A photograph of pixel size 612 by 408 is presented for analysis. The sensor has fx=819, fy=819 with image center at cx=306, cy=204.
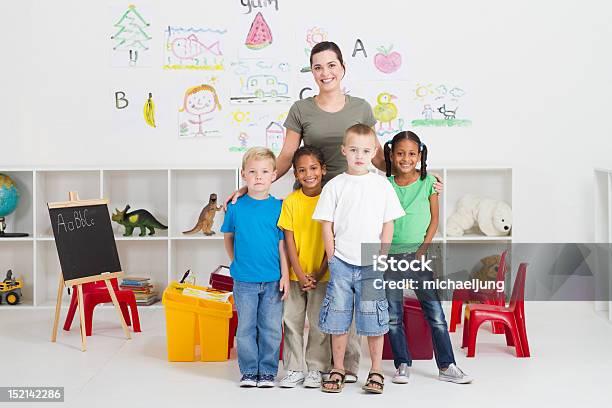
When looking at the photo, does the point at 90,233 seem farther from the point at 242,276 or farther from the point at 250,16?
the point at 250,16

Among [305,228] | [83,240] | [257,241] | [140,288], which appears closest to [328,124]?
[305,228]

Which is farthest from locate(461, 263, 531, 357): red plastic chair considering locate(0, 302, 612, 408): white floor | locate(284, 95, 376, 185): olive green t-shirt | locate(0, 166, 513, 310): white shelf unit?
locate(0, 166, 513, 310): white shelf unit

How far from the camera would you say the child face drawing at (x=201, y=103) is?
548 cm

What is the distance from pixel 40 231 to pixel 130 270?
66 cm

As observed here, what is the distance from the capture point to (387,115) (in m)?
5.50

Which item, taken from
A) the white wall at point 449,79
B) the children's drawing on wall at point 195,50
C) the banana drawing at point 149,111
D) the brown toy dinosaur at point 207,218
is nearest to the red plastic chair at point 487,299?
the white wall at point 449,79

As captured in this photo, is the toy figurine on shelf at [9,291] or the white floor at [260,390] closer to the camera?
the white floor at [260,390]

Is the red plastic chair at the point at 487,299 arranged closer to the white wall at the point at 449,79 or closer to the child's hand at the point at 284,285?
the white wall at the point at 449,79

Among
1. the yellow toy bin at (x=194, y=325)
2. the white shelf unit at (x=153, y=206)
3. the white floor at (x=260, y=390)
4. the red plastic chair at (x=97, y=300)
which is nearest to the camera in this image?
the white floor at (x=260, y=390)

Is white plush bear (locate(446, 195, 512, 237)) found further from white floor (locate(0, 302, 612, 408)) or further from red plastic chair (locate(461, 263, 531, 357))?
red plastic chair (locate(461, 263, 531, 357))

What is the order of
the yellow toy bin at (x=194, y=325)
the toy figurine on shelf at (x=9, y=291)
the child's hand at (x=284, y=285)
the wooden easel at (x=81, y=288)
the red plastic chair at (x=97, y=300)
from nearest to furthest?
1. the child's hand at (x=284, y=285)
2. the yellow toy bin at (x=194, y=325)
3. the wooden easel at (x=81, y=288)
4. the red plastic chair at (x=97, y=300)
5. the toy figurine on shelf at (x=9, y=291)

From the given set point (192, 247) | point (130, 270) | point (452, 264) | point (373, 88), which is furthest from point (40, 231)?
point (452, 264)


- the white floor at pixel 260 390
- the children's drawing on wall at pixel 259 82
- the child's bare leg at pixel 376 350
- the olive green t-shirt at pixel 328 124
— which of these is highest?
the children's drawing on wall at pixel 259 82

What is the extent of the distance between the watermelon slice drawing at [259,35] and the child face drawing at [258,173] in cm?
209
